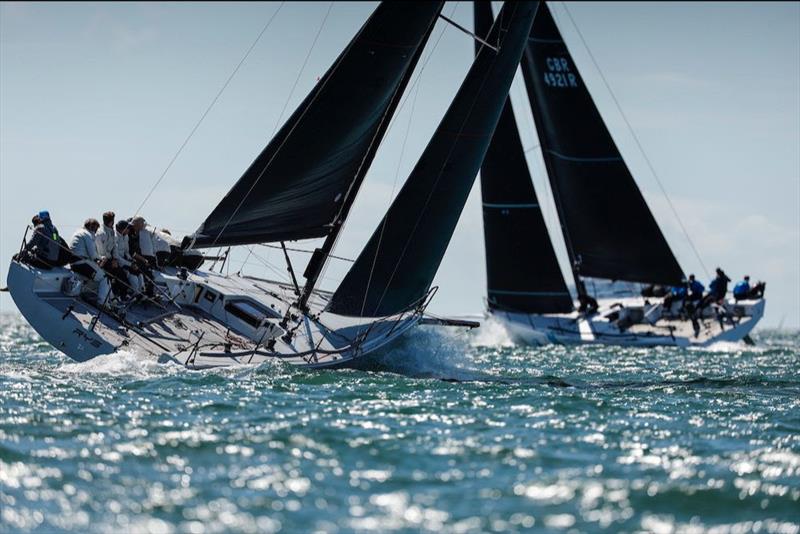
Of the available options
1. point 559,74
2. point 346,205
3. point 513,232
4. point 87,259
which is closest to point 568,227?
point 513,232

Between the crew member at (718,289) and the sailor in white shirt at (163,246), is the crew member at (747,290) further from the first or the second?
the sailor in white shirt at (163,246)

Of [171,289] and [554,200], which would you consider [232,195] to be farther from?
[554,200]

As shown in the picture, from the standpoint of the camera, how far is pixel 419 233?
19.5 meters

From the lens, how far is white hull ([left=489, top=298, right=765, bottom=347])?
35.6 metres

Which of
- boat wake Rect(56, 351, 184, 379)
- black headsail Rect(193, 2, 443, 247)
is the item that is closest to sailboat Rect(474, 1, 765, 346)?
black headsail Rect(193, 2, 443, 247)

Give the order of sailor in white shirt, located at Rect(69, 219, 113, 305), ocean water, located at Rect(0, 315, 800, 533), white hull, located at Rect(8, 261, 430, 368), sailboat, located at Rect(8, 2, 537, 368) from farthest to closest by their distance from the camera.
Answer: sailor in white shirt, located at Rect(69, 219, 113, 305), sailboat, located at Rect(8, 2, 537, 368), white hull, located at Rect(8, 261, 430, 368), ocean water, located at Rect(0, 315, 800, 533)

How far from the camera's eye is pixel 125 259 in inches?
753

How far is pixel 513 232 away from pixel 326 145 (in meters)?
18.3

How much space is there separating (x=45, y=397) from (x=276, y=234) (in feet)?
19.2

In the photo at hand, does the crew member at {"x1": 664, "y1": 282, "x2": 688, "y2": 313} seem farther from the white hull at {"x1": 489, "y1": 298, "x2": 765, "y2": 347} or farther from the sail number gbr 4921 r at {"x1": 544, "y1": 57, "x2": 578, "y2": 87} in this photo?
the sail number gbr 4921 r at {"x1": 544, "y1": 57, "x2": 578, "y2": 87}

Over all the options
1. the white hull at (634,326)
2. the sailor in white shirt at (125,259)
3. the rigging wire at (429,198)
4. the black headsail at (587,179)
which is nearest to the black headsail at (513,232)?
the white hull at (634,326)

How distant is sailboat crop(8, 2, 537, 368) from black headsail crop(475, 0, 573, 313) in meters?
15.8

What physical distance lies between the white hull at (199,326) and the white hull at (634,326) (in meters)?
17.2

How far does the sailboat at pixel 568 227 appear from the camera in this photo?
36469 millimetres
